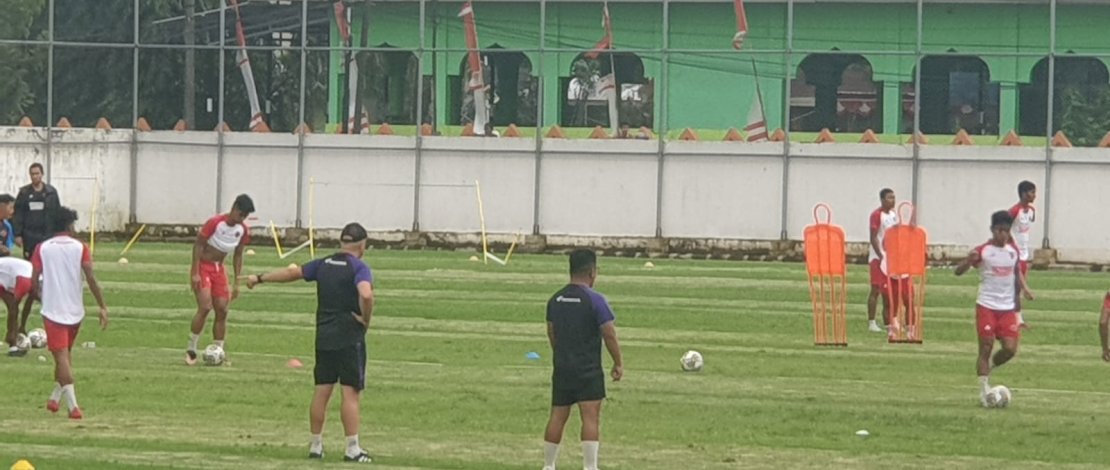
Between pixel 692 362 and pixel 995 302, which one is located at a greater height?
pixel 995 302

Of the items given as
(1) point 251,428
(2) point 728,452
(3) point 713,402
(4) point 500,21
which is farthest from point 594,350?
(4) point 500,21

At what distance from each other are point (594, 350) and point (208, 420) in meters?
4.73

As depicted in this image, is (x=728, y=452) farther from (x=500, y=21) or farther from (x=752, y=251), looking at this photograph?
(x=500, y=21)

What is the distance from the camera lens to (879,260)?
30219 mm

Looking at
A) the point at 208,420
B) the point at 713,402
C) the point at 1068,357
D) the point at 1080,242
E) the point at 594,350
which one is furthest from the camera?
the point at 1080,242

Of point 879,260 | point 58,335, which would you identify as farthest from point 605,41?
point 58,335

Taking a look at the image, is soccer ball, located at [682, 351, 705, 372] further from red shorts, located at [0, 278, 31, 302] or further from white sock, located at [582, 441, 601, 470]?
white sock, located at [582, 441, 601, 470]

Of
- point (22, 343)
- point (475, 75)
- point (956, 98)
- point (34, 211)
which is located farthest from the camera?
point (475, 75)

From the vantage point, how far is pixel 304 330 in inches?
1138

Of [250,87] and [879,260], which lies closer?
[879,260]

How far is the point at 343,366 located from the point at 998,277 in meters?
7.55

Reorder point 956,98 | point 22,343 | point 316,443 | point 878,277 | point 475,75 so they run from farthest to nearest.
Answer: point 475,75
point 956,98
point 878,277
point 22,343
point 316,443

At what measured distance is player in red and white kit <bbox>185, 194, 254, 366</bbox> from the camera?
2436 cm

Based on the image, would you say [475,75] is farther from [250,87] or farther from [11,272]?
[11,272]
